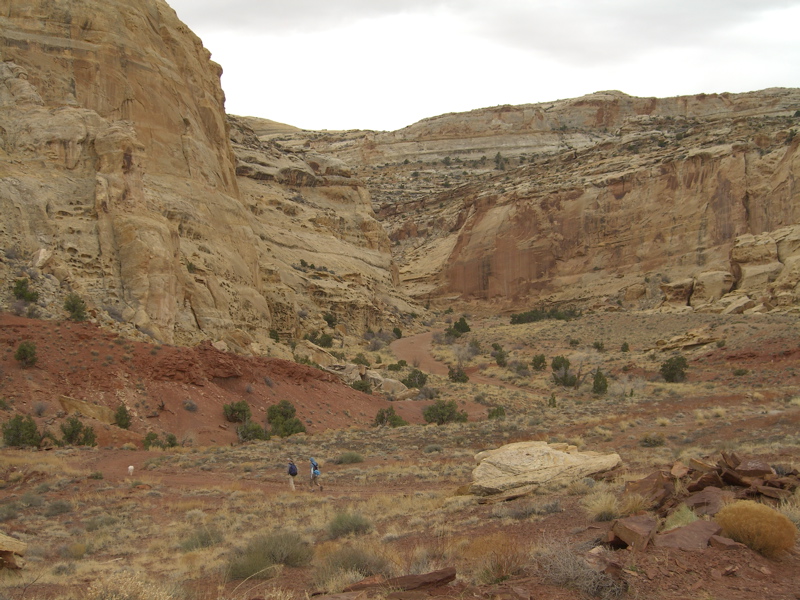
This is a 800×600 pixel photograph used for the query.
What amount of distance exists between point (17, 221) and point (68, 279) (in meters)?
3.08

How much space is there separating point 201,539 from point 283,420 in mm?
13006

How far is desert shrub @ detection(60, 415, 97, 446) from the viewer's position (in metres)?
17.9

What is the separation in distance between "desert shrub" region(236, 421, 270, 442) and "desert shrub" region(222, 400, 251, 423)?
451 millimetres

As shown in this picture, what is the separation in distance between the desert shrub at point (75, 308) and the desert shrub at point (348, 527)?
1730 cm

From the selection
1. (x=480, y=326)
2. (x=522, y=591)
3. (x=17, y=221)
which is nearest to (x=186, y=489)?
(x=522, y=591)

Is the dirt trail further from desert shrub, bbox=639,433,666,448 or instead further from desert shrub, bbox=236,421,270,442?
desert shrub, bbox=639,433,666,448

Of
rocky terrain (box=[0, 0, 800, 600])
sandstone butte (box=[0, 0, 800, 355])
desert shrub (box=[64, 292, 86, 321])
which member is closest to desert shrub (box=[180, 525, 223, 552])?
rocky terrain (box=[0, 0, 800, 600])

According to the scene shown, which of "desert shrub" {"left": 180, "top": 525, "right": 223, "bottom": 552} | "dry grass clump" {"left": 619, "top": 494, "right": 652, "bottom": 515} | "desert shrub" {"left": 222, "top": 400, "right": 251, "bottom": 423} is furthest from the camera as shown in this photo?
"desert shrub" {"left": 222, "top": 400, "right": 251, "bottom": 423}

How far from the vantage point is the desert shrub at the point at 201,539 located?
9453 mm

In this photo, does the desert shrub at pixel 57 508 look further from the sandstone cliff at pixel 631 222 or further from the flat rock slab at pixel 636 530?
the sandstone cliff at pixel 631 222

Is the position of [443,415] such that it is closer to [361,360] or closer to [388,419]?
[388,419]

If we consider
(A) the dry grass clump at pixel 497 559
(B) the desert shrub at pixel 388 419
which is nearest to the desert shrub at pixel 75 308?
(B) the desert shrub at pixel 388 419

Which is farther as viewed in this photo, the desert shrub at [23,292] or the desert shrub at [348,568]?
the desert shrub at [23,292]

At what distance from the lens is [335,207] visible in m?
58.9
